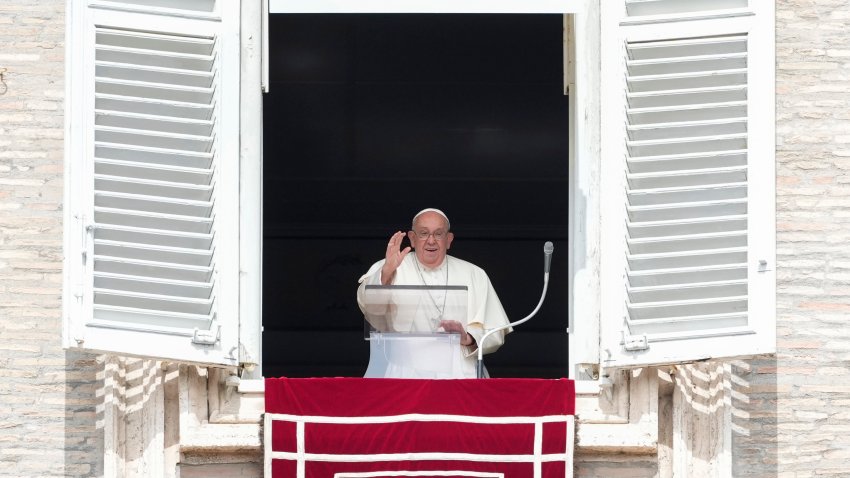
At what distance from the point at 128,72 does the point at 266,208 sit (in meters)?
6.69

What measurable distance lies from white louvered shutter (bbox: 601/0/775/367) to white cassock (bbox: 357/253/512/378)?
866 mm

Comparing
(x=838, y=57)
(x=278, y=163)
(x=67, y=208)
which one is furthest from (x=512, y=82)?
(x=67, y=208)

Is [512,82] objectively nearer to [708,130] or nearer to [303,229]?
[303,229]

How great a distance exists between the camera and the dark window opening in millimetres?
14414

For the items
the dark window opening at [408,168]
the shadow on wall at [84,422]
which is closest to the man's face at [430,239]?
the shadow on wall at [84,422]

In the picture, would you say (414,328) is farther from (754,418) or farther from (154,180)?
(754,418)

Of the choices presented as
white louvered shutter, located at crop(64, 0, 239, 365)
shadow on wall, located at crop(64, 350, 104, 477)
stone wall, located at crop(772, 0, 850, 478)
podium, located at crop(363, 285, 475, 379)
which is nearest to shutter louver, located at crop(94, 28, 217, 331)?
white louvered shutter, located at crop(64, 0, 239, 365)

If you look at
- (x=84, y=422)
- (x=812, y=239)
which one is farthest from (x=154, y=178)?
(x=812, y=239)

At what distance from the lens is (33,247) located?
857 cm

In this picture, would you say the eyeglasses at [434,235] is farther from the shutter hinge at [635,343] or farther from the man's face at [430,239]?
the shutter hinge at [635,343]

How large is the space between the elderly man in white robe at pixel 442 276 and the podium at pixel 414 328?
133 mm

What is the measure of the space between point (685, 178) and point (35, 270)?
2.52 metres

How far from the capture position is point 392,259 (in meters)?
8.94

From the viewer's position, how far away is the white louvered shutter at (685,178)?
808 centimetres
